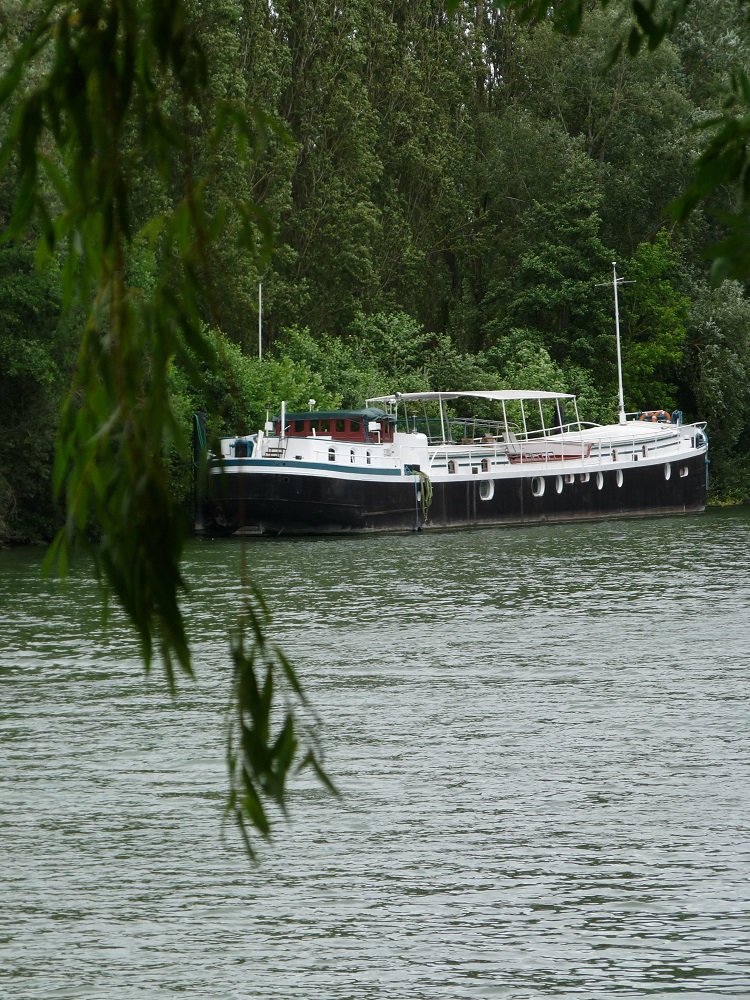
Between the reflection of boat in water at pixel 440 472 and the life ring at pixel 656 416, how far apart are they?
12 cm

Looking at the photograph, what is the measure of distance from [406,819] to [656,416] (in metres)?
45.1

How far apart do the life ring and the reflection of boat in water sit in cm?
12

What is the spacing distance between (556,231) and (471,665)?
41.6 meters

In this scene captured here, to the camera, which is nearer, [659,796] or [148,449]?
[148,449]

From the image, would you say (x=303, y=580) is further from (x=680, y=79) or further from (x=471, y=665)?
(x=680, y=79)

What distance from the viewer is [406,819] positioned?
12.8 m

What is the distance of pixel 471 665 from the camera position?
21.1 metres

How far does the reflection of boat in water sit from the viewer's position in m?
43.9

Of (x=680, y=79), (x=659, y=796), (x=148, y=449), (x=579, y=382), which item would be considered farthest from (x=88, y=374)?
(x=680, y=79)

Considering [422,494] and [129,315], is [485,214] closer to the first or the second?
[422,494]

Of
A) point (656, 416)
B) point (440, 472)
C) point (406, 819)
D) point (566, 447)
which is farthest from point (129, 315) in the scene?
point (656, 416)

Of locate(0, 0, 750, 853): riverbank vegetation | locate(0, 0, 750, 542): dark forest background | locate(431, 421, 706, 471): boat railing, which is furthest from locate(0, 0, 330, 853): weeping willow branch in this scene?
locate(0, 0, 750, 542): dark forest background

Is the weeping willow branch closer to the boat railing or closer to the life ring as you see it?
the boat railing

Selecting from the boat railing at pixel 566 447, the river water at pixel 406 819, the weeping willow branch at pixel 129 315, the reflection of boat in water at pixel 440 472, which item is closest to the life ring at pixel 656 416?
the reflection of boat in water at pixel 440 472
